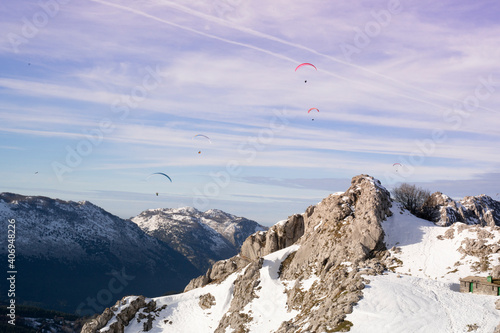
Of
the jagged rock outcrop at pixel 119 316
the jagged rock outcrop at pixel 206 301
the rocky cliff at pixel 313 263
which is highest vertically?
the rocky cliff at pixel 313 263

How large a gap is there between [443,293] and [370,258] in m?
19.1

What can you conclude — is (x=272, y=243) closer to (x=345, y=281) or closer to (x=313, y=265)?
(x=313, y=265)

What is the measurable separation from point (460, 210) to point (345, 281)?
55321mm

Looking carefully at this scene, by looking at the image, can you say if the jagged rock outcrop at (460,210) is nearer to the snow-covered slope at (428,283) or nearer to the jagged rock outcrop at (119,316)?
the snow-covered slope at (428,283)

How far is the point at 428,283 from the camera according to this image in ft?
257

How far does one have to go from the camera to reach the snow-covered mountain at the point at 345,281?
68188mm

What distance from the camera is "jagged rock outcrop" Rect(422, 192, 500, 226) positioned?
116250 millimetres

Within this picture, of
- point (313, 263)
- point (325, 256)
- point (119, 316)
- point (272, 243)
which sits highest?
point (272, 243)

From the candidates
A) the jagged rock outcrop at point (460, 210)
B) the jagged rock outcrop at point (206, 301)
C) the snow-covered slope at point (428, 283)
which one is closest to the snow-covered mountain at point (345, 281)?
the snow-covered slope at point (428, 283)

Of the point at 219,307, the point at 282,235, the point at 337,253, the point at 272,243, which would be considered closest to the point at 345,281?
the point at 337,253

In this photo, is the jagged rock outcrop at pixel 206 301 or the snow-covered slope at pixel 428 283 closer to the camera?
the snow-covered slope at pixel 428 283

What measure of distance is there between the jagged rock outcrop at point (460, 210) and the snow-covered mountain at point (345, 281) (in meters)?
16.2

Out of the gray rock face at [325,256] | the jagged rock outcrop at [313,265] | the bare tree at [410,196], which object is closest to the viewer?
the gray rock face at [325,256]

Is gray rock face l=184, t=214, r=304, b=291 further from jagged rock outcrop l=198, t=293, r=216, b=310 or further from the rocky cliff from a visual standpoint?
jagged rock outcrop l=198, t=293, r=216, b=310
